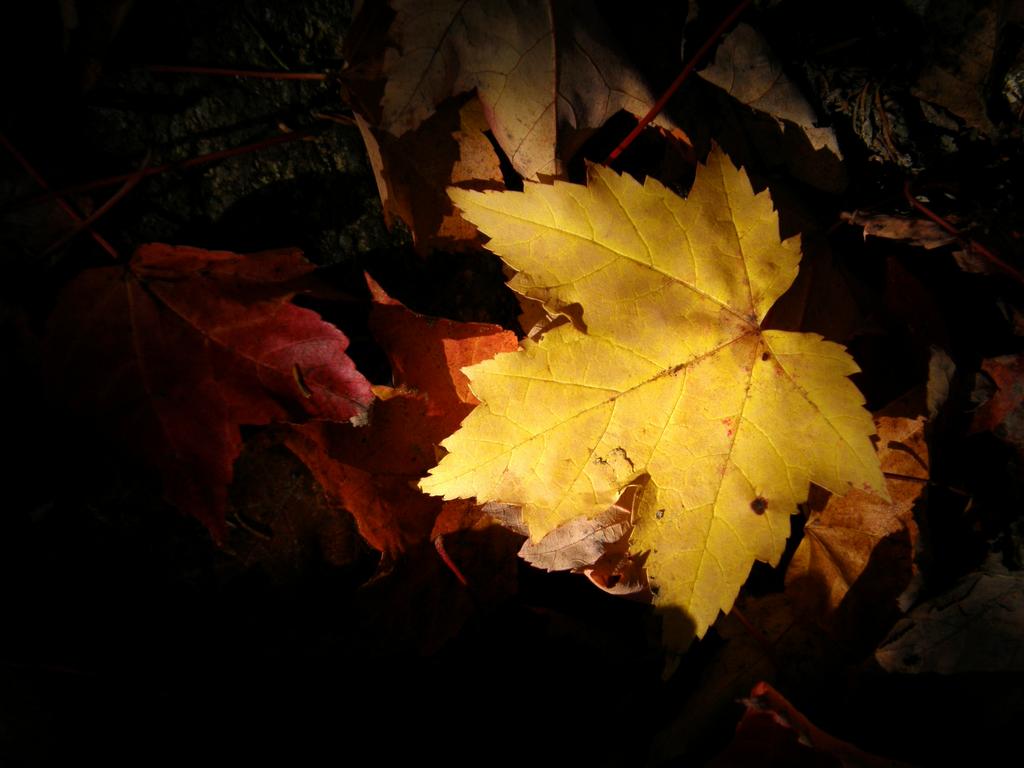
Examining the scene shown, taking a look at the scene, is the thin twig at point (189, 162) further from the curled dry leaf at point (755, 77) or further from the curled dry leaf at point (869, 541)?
the curled dry leaf at point (869, 541)

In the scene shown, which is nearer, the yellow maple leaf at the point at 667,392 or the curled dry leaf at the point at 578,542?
the yellow maple leaf at the point at 667,392

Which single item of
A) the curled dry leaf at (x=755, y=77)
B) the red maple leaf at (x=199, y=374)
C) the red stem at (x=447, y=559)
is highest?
the curled dry leaf at (x=755, y=77)

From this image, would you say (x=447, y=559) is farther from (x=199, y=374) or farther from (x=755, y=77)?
(x=755, y=77)

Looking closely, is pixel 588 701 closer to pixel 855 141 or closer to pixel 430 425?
pixel 430 425

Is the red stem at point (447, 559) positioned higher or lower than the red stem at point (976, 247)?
lower

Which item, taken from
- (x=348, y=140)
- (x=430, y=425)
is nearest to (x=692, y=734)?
(x=430, y=425)

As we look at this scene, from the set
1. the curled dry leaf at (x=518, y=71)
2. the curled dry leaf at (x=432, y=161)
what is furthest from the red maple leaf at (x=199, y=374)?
the curled dry leaf at (x=518, y=71)

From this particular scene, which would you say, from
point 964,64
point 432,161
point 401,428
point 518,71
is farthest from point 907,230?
point 401,428
